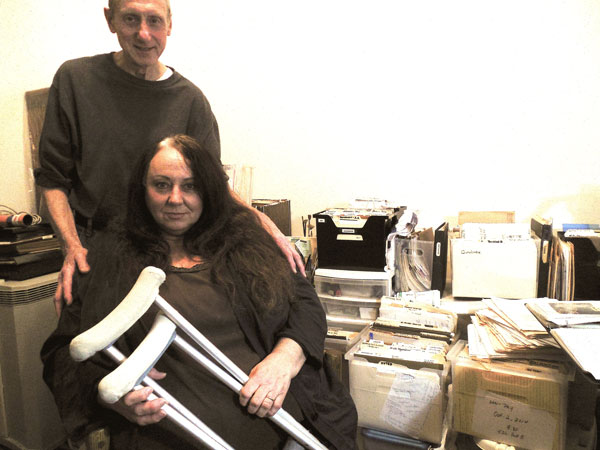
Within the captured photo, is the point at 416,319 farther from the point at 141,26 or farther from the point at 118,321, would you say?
the point at 141,26

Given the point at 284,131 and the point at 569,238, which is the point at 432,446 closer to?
the point at 569,238

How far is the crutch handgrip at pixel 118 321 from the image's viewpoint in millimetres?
811

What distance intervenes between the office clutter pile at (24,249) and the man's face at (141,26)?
1019mm

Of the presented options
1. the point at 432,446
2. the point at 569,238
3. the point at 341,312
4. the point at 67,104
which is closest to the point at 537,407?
the point at 432,446

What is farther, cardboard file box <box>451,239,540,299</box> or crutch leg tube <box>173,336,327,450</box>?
cardboard file box <box>451,239,540,299</box>

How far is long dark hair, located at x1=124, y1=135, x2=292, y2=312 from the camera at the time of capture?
4.23 feet

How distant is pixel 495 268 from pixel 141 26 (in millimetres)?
1609

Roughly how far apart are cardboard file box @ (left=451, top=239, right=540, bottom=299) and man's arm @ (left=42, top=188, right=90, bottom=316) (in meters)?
1.44

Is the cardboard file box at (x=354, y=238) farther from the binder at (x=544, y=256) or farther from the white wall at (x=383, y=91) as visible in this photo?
the binder at (x=544, y=256)

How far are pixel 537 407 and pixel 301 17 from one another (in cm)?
214

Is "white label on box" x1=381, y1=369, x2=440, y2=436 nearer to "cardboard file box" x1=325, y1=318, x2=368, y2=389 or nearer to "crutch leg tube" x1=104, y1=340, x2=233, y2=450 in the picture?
"cardboard file box" x1=325, y1=318, x2=368, y2=389

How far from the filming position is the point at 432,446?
1.66 metres

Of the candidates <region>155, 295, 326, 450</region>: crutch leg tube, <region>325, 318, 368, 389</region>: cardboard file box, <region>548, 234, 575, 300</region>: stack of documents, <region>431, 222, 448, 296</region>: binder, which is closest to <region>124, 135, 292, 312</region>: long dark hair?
<region>155, 295, 326, 450</region>: crutch leg tube

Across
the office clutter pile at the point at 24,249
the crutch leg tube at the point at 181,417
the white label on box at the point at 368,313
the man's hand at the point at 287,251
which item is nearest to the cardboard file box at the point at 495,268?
the white label on box at the point at 368,313
